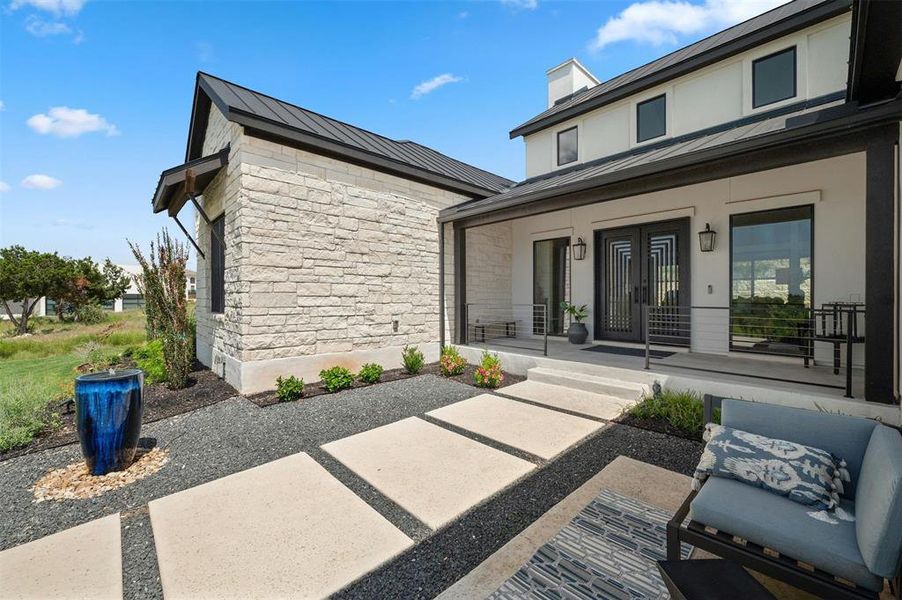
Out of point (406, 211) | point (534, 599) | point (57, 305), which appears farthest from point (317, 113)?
point (57, 305)

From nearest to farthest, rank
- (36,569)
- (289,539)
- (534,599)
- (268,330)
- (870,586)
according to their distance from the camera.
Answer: (870,586) → (534,599) → (36,569) → (289,539) → (268,330)

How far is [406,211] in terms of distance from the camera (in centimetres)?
734

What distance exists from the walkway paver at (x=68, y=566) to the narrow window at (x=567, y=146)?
9.96m

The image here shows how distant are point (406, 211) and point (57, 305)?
26.0 meters

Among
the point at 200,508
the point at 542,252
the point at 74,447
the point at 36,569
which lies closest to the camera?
the point at 36,569

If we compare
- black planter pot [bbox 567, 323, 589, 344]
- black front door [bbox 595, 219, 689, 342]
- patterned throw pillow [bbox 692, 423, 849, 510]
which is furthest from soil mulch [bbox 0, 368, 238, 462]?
black front door [bbox 595, 219, 689, 342]

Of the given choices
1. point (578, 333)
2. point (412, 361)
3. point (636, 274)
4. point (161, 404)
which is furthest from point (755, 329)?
point (161, 404)

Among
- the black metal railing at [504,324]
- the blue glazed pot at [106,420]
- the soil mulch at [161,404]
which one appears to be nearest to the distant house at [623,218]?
the black metal railing at [504,324]

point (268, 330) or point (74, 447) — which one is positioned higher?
point (268, 330)

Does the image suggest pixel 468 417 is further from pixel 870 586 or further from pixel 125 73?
pixel 125 73

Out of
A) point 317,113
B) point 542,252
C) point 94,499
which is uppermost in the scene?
point 317,113

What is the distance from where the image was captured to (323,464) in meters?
3.33

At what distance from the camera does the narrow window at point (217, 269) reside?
6.86 metres

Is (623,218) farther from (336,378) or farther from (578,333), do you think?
(336,378)
